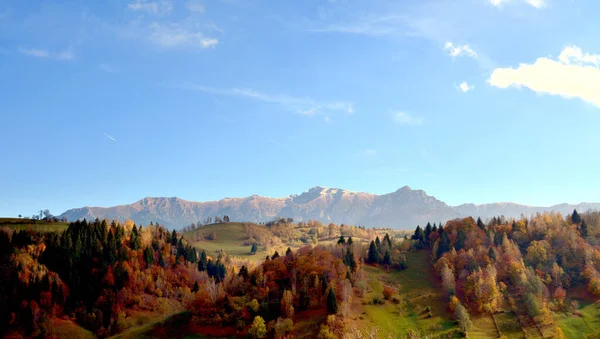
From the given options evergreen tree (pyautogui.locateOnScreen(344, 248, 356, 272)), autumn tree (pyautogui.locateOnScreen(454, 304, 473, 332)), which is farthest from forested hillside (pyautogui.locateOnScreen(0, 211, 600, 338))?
evergreen tree (pyautogui.locateOnScreen(344, 248, 356, 272))

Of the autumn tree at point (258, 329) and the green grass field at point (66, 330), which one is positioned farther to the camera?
the green grass field at point (66, 330)

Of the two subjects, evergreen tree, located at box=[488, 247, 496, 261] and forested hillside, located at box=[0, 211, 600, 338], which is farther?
evergreen tree, located at box=[488, 247, 496, 261]

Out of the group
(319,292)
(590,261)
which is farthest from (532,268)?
(319,292)

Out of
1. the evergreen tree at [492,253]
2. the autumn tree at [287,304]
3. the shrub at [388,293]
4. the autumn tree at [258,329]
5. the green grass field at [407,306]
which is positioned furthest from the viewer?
the evergreen tree at [492,253]

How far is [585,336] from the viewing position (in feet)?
440

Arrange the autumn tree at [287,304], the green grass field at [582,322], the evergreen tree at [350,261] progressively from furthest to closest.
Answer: the evergreen tree at [350,261] < the autumn tree at [287,304] < the green grass field at [582,322]

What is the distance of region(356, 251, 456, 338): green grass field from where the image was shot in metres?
144

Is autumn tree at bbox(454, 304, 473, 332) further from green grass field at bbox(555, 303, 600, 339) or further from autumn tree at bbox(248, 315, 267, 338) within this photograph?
autumn tree at bbox(248, 315, 267, 338)

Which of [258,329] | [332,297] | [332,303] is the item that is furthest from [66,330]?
[332,297]

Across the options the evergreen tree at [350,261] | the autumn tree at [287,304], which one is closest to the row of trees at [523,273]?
the evergreen tree at [350,261]

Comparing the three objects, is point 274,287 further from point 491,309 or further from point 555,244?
point 555,244

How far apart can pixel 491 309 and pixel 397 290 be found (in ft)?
118

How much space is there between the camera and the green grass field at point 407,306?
144 metres

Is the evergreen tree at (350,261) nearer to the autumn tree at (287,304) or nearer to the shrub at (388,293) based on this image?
the shrub at (388,293)
